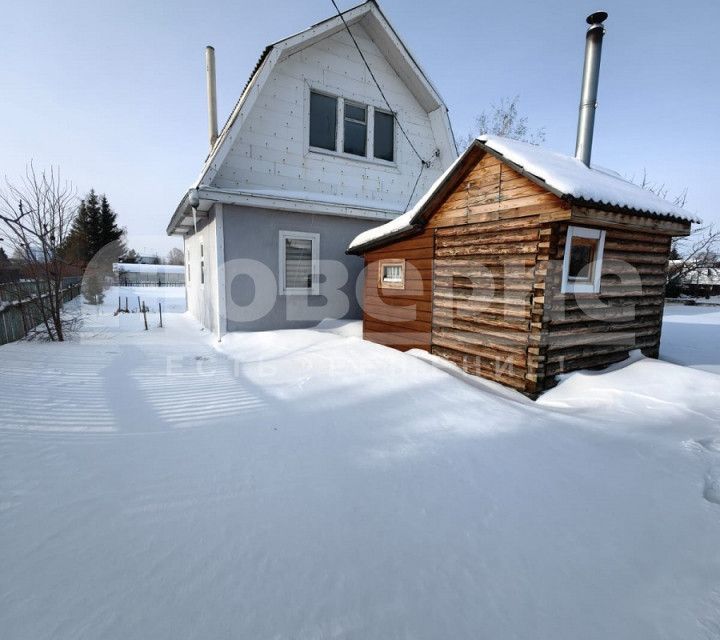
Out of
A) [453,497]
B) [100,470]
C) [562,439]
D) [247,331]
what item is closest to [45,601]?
[100,470]

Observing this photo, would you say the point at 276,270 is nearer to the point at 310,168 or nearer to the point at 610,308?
the point at 310,168

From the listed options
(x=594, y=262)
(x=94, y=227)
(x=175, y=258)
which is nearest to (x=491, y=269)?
(x=594, y=262)

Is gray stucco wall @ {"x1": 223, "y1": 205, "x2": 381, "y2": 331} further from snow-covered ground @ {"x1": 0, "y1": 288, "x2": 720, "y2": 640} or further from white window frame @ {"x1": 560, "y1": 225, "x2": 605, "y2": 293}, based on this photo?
white window frame @ {"x1": 560, "y1": 225, "x2": 605, "y2": 293}

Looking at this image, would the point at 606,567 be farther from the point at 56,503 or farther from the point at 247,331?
the point at 247,331

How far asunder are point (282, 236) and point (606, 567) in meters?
8.10

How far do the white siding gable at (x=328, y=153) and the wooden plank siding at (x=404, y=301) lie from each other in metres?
2.78

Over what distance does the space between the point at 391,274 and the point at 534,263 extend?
3.18 metres

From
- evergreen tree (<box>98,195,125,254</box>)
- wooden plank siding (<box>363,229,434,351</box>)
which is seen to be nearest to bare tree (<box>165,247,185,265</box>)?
evergreen tree (<box>98,195,125,254</box>)

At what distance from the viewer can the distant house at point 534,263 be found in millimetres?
4531

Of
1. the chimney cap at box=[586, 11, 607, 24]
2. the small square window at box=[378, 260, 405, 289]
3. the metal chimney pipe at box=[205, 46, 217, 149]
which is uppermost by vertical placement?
the metal chimney pipe at box=[205, 46, 217, 149]

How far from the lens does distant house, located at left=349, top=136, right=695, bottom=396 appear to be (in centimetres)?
453

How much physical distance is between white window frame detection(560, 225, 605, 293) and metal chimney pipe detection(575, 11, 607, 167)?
1.78 metres

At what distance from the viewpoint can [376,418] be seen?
3.93 m

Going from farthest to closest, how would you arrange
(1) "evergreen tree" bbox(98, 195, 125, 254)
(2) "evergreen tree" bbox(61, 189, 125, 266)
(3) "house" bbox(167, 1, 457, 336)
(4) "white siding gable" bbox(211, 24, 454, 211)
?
(1) "evergreen tree" bbox(98, 195, 125, 254), (2) "evergreen tree" bbox(61, 189, 125, 266), (4) "white siding gable" bbox(211, 24, 454, 211), (3) "house" bbox(167, 1, 457, 336)
